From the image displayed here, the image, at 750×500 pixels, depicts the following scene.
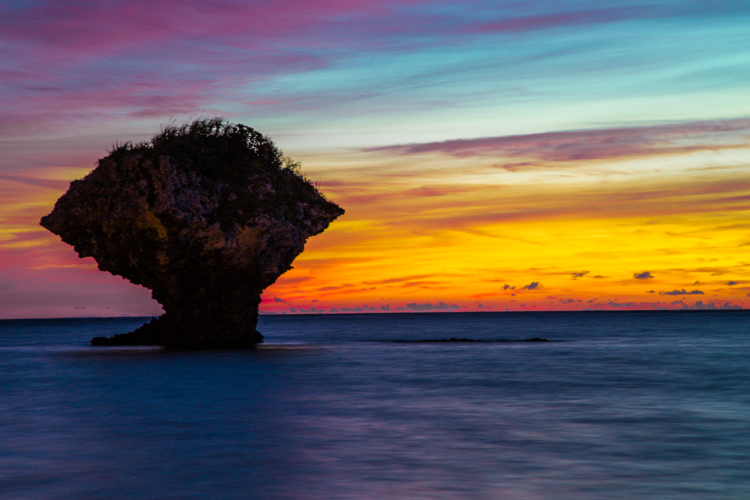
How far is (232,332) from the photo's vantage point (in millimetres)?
39625

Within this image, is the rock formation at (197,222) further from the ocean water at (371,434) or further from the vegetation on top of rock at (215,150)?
the ocean water at (371,434)

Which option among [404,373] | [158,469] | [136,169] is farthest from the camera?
[136,169]

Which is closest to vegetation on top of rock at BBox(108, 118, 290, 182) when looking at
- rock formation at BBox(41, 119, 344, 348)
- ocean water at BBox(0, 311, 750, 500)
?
rock formation at BBox(41, 119, 344, 348)

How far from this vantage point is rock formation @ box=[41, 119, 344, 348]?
33.8m

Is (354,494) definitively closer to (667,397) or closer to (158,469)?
(158,469)

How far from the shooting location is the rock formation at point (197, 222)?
33.8 meters

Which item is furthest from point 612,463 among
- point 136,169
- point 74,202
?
point 74,202

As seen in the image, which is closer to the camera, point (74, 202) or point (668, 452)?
point (668, 452)

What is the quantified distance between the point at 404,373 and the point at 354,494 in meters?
17.0

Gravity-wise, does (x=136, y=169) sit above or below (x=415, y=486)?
above

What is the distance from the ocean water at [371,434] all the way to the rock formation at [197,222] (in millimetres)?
8802

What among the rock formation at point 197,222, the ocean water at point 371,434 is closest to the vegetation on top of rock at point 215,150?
the rock formation at point 197,222

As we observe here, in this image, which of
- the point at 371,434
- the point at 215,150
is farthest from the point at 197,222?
the point at 371,434

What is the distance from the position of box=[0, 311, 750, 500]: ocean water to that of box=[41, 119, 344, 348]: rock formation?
880cm
